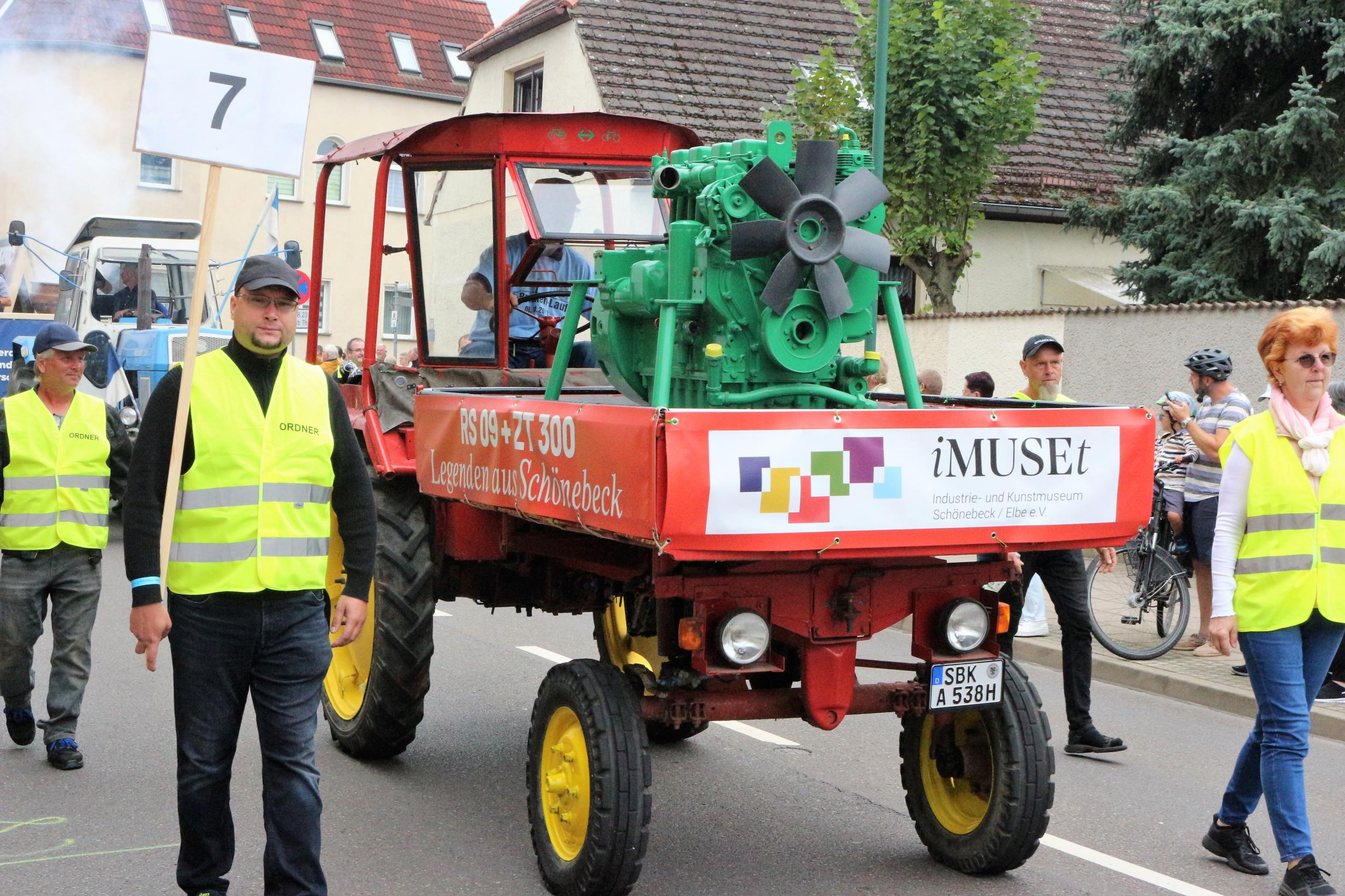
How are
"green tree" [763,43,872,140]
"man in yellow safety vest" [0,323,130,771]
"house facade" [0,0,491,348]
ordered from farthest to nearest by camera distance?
1. "house facade" [0,0,491,348]
2. "green tree" [763,43,872,140]
3. "man in yellow safety vest" [0,323,130,771]

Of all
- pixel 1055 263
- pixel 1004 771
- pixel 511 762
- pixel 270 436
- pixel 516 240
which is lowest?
pixel 511 762

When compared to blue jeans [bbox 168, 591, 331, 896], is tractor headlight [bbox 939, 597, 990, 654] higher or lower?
higher

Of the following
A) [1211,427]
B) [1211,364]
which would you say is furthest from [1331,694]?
[1211,364]

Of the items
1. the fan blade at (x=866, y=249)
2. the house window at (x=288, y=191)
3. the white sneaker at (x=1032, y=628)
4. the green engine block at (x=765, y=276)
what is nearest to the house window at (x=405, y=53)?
the house window at (x=288, y=191)

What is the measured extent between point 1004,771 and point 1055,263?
62.8 ft

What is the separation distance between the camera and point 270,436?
4617 mm

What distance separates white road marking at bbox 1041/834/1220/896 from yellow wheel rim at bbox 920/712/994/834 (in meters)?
0.34

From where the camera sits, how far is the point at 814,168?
575 centimetres

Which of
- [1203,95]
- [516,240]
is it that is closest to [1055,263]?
[1203,95]

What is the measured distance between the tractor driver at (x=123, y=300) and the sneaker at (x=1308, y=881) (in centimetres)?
1775

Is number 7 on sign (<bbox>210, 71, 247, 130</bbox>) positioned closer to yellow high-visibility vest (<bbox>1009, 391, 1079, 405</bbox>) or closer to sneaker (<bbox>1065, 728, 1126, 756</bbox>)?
yellow high-visibility vest (<bbox>1009, 391, 1079, 405</bbox>)

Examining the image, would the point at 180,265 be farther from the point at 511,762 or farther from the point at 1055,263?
the point at 511,762

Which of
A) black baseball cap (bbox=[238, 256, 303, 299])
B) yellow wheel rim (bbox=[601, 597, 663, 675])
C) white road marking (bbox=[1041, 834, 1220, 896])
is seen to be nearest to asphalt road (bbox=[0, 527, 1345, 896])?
white road marking (bbox=[1041, 834, 1220, 896])

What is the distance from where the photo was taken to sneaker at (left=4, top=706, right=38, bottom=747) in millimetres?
7219
